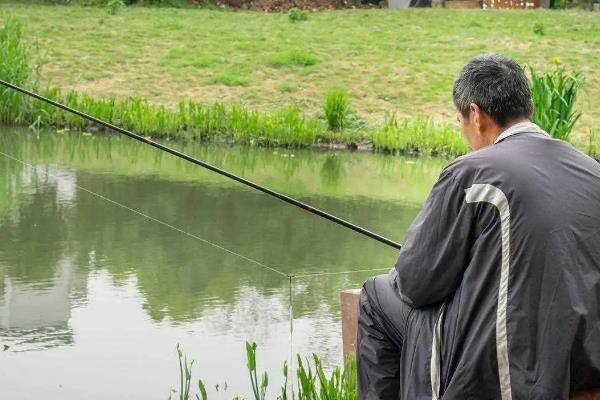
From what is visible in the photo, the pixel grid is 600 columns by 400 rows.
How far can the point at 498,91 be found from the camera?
348 cm

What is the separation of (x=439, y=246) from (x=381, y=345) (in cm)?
44

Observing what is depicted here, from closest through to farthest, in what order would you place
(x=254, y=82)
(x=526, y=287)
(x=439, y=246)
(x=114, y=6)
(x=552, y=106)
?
(x=526, y=287) → (x=439, y=246) → (x=552, y=106) → (x=254, y=82) → (x=114, y=6)

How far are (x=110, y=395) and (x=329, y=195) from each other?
523cm

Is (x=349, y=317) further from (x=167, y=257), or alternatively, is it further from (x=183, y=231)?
(x=183, y=231)

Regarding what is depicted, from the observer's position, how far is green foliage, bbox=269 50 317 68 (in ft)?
57.5

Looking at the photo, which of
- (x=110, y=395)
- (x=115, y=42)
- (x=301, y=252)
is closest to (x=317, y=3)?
(x=115, y=42)

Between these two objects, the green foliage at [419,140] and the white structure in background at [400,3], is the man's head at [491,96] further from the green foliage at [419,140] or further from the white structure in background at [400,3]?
the white structure in background at [400,3]

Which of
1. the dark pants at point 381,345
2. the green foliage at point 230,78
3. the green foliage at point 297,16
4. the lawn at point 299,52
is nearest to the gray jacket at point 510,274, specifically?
the dark pants at point 381,345

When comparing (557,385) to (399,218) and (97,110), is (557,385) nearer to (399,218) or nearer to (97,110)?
(399,218)

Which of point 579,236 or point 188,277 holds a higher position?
point 579,236

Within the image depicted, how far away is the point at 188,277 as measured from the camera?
7.30 metres

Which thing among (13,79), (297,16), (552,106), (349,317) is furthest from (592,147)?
(297,16)

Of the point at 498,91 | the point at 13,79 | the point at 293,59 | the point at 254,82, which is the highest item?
the point at 498,91

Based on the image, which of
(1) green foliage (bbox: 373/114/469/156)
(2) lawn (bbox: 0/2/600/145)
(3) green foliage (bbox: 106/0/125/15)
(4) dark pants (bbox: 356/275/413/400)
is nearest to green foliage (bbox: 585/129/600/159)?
(1) green foliage (bbox: 373/114/469/156)
